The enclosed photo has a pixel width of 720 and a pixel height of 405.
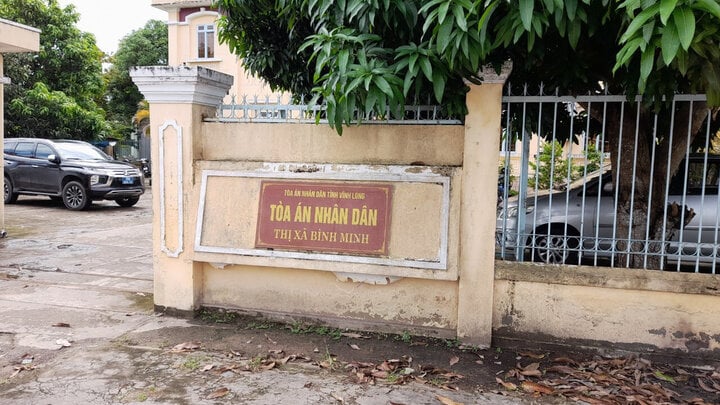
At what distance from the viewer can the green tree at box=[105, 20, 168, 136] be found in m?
29.8

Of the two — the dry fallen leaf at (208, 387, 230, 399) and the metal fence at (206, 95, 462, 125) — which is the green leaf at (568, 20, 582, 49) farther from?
the dry fallen leaf at (208, 387, 230, 399)

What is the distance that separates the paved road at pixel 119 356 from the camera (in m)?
3.52

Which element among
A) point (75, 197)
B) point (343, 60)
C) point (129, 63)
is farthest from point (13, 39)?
point (129, 63)

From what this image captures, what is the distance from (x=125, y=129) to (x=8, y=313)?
2431cm

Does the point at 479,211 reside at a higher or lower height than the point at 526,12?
lower

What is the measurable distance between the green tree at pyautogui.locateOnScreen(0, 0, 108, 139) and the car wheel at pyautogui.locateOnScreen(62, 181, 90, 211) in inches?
255

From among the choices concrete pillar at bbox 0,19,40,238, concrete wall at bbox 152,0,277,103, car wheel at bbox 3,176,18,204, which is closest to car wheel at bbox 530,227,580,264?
concrete pillar at bbox 0,19,40,238

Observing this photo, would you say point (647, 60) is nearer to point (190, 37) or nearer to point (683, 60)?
point (683, 60)

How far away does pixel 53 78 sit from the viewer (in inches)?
767

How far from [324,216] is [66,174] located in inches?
408

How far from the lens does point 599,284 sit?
407 centimetres

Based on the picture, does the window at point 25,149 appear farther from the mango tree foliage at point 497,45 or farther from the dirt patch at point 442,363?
the dirt patch at point 442,363

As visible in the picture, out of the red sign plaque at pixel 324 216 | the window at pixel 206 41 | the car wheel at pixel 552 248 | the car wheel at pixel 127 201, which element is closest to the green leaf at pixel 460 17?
the red sign plaque at pixel 324 216

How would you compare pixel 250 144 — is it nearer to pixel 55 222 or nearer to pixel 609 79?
pixel 609 79
